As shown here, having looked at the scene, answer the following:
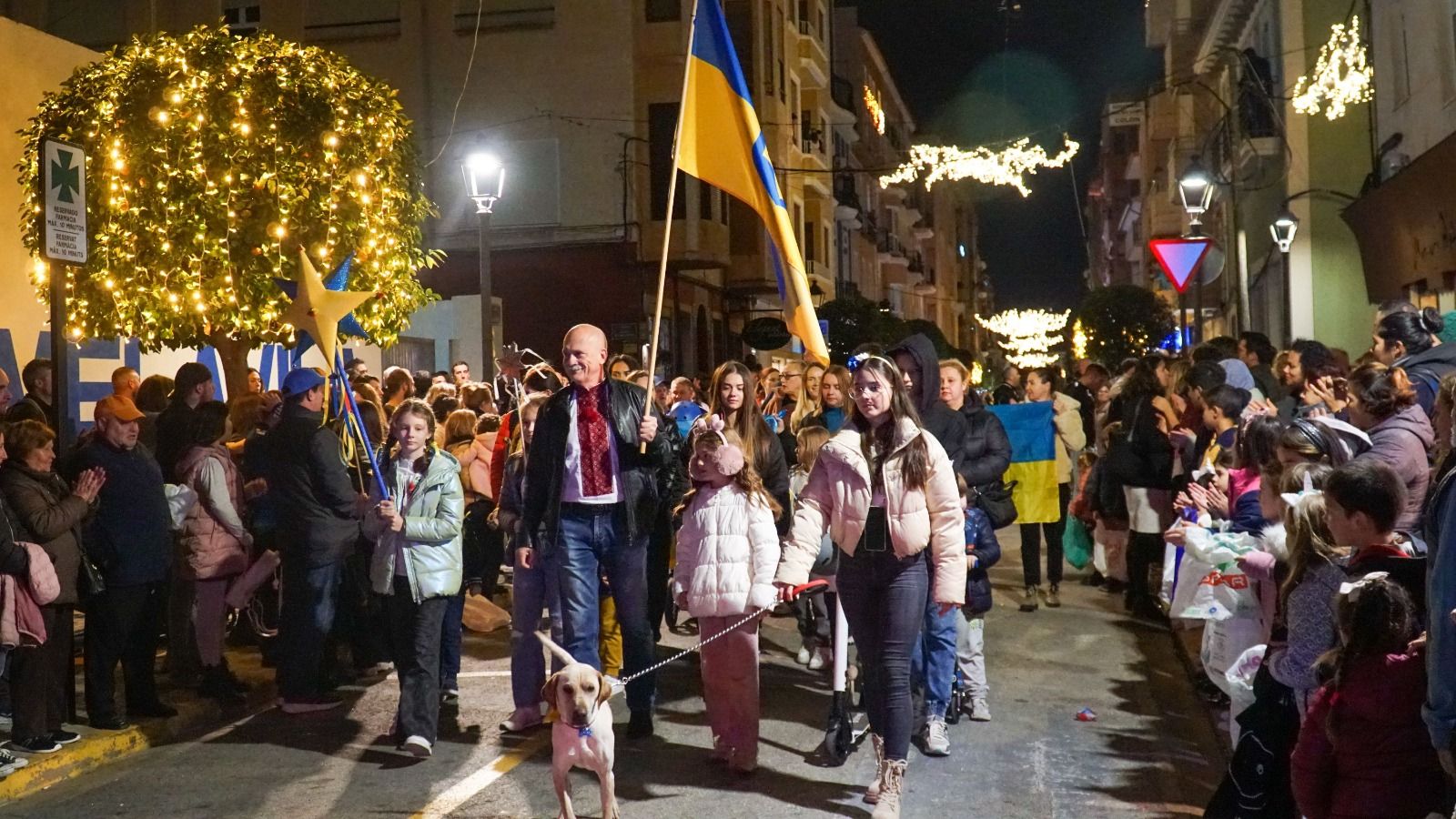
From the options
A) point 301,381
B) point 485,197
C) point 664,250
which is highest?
point 485,197

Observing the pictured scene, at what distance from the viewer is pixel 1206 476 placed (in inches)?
348

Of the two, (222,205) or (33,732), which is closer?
(33,732)

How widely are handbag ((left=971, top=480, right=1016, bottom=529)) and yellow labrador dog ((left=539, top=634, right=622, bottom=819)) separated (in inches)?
171

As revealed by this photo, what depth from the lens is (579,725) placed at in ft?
19.2

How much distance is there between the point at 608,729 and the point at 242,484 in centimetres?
456

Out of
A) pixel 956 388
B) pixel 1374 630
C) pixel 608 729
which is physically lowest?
pixel 608 729

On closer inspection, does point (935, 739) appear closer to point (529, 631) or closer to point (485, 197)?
point (529, 631)

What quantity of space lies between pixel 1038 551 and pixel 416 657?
6.72 meters

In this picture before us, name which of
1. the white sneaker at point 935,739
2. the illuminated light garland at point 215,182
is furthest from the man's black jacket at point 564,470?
the illuminated light garland at point 215,182

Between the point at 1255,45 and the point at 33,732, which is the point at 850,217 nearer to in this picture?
the point at 1255,45

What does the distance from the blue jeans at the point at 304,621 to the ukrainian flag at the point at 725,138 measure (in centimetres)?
312

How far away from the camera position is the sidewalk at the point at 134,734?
286 inches

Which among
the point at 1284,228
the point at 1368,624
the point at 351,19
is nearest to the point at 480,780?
the point at 1368,624

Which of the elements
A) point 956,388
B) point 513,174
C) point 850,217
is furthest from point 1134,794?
point 850,217
